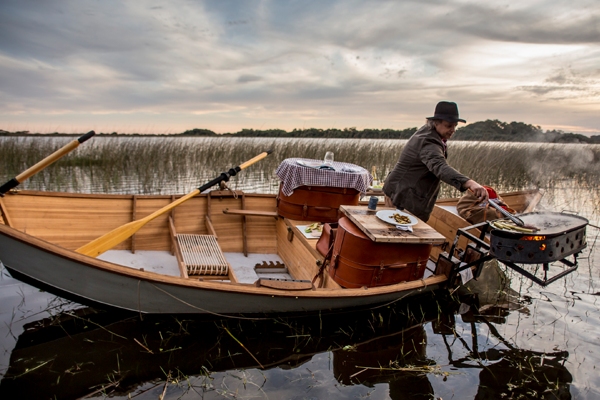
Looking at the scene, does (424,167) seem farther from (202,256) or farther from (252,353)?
(202,256)

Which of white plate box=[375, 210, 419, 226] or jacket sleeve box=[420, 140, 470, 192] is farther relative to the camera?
white plate box=[375, 210, 419, 226]

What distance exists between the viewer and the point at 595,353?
2.93m

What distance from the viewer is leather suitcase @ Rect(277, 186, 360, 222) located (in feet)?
14.3

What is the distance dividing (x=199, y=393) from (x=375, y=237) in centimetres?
169

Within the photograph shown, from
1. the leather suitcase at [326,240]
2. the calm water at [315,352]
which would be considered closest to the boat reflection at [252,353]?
the calm water at [315,352]

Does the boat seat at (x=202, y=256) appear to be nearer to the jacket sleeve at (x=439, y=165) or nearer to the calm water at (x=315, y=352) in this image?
the calm water at (x=315, y=352)

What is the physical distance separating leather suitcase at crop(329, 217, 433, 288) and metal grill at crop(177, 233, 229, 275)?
3.94 ft

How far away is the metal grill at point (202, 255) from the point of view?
345 cm

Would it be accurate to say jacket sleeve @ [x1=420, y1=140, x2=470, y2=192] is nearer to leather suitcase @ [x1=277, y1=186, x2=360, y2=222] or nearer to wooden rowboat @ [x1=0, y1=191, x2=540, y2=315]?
wooden rowboat @ [x1=0, y1=191, x2=540, y2=315]

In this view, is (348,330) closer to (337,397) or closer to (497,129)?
(337,397)

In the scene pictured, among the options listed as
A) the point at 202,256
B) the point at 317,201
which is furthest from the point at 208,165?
the point at 202,256

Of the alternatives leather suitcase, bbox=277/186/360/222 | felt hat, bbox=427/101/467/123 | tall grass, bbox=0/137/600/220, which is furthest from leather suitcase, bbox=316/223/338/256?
tall grass, bbox=0/137/600/220

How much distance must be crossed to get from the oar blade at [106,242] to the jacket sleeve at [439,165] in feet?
9.35

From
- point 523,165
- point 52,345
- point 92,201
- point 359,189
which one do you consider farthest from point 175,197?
point 523,165
